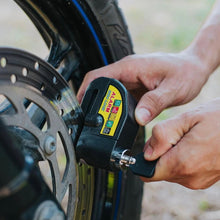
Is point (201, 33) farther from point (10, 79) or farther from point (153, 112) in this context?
point (10, 79)

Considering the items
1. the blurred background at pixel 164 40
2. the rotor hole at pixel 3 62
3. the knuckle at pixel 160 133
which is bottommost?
the blurred background at pixel 164 40

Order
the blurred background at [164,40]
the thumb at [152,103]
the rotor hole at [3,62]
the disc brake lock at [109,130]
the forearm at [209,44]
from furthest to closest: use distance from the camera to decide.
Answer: the blurred background at [164,40] → the forearm at [209,44] → the thumb at [152,103] → the disc brake lock at [109,130] → the rotor hole at [3,62]

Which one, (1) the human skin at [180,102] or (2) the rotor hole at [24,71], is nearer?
(2) the rotor hole at [24,71]

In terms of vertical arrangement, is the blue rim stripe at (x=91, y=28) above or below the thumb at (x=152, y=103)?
above

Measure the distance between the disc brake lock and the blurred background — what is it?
2.87 ft

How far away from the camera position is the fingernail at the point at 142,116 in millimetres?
1047

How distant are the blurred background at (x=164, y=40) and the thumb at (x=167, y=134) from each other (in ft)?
2.82

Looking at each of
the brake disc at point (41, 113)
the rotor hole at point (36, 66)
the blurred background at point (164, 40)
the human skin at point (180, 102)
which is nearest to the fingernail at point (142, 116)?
the human skin at point (180, 102)

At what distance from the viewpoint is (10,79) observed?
0.81 meters

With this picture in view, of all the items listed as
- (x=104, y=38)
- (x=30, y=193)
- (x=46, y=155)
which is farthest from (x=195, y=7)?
(x=30, y=193)

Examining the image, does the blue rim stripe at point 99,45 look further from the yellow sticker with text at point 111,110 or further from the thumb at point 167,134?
the thumb at point 167,134

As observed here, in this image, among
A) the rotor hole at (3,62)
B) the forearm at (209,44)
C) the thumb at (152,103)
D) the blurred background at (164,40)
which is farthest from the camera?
A: the blurred background at (164,40)

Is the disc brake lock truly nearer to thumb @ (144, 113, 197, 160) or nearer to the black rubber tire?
thumb @ (144, 113, 197, 160)

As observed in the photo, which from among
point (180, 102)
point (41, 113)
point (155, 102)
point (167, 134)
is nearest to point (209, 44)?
point (180, 102)
